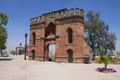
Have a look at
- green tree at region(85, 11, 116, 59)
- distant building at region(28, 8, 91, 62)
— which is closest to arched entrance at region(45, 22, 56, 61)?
distant building at region(28, 8, 91, 62)

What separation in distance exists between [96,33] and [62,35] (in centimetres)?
1750

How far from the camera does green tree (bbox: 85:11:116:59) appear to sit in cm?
4599

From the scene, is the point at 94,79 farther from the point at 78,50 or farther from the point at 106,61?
the point at 78,50

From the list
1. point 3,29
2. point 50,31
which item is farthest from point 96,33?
point 3,29

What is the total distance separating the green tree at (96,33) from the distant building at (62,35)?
1507 centimetres

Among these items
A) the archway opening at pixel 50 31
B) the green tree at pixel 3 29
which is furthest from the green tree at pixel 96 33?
the green tree at pixel 3 29

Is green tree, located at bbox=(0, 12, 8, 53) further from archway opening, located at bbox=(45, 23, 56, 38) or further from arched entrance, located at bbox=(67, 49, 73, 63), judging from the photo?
arched entrance, located at bbox=(67, 49, 73, 63)

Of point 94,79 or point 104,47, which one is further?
point 104,47

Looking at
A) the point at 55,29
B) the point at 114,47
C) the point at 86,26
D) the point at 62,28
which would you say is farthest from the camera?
the point at 114,47

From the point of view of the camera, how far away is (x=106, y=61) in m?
21.9

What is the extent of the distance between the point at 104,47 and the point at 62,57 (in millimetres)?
21746

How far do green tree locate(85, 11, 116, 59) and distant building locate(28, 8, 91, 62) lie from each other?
15072mm

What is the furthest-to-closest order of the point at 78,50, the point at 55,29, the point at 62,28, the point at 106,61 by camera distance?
the point at 55,29
the point at 62,28
the point at 78,50
the point at 106,61

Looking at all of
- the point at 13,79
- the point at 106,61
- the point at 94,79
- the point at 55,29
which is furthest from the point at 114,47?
the point at 13,79
